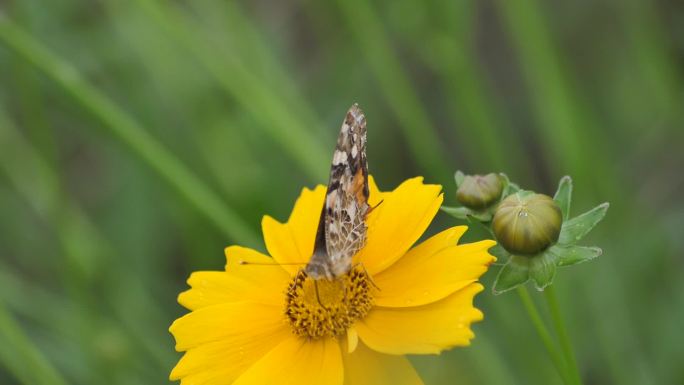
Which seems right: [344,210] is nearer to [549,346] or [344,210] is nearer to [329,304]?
[329,304]

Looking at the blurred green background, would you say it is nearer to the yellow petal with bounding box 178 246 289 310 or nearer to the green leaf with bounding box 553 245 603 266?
the yellow petal with bounding box 178 246 289 310

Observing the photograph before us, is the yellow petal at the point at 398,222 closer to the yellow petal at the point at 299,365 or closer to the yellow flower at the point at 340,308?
the yellow flower at the point at 340,308

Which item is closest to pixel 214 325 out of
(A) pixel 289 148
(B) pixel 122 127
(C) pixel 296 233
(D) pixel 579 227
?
(C) pixel 296 233

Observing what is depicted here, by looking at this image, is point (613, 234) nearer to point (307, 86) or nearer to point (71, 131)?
point (307, 86)

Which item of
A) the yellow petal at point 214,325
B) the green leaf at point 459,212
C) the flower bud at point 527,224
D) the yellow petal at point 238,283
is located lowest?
the flower bud at point 527,224

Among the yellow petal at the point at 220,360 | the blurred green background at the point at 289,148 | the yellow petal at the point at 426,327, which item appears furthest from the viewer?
the blurred green background at the point at 289,148

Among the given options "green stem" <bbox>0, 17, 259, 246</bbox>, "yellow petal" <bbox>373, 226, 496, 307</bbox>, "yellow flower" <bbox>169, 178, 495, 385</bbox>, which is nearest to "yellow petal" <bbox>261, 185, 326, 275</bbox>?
"yellow flower" <bbox>169, 178, 495, 385</bbox>

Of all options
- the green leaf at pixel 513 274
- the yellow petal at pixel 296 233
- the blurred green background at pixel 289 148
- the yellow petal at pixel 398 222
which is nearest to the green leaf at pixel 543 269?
the green leaf at pixel 513 274

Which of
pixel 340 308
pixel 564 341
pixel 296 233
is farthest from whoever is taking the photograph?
pixel 296 233

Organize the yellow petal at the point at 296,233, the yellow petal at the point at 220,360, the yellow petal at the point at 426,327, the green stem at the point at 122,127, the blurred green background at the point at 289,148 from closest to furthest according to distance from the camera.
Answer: the yellow petal at the point at 426,327 < the yellow petal at the point at 220,360 < the yellow petal at the point at 296,233 < the green stem at the point at 122,127 < the blurred green background at the point at 289,148
